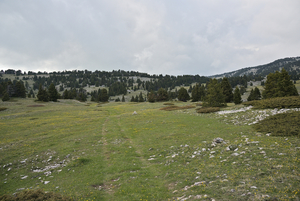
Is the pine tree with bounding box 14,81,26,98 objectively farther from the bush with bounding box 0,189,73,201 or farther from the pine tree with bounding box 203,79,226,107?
the bush with bounding box 0,189,73,201

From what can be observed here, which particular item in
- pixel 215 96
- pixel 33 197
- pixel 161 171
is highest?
pixel 215 96

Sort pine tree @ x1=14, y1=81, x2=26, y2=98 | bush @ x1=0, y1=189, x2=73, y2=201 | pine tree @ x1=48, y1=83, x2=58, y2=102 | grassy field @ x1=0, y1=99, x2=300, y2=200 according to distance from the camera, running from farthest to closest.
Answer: pine tree @ x1=14, y1=81, x2=26, y2=98
pine tree @ x1=48, y1=83, x2=58, y2=102
bush @ x1=0, y1=189, x2=73, y2=201
grassy field @ x1=0, y1=99, x2=300, y2=200

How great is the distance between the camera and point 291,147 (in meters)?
10.5

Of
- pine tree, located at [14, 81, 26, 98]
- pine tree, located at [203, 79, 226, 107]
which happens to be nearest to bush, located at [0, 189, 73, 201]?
pine tree, located at [203, 79, 226, 107]

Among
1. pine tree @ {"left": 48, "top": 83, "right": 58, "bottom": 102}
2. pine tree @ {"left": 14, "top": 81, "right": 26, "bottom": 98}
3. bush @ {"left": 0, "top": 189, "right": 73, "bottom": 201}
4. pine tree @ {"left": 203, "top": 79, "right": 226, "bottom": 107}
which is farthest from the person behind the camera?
pine tree @ {"left": 14, "top": 81, "right": 26, "bottom": 98}

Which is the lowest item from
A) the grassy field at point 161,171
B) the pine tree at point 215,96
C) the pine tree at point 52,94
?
the grassy field at point 161,171

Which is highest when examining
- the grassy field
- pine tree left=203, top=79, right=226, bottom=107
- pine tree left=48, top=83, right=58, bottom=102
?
pine tree left=48, top=83, right=58, bottom=102

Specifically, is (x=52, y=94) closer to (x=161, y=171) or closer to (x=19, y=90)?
(x=19, y=90)

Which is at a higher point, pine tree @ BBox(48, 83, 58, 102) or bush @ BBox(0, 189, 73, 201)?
pine tree @ BBox(48, 83, 58, 102)

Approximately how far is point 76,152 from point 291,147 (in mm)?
20387

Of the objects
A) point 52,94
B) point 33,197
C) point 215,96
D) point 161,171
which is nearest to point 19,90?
point 52,94

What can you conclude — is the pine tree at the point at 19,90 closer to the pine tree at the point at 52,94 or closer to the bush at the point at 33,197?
the pine tree at the point at 52,94

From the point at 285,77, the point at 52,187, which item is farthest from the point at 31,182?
the point at 285,77

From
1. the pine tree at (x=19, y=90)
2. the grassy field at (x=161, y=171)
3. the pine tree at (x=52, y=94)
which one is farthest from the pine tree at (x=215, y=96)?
the pine tree at (x=19, y=90)
